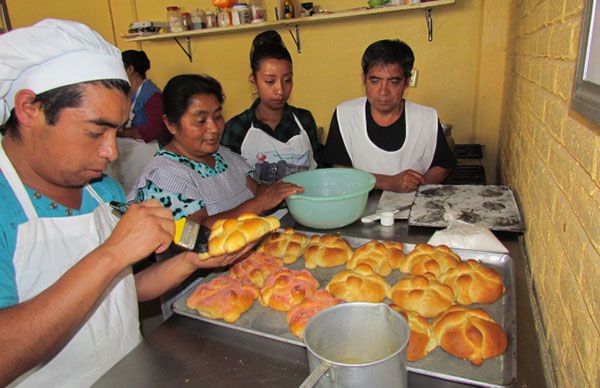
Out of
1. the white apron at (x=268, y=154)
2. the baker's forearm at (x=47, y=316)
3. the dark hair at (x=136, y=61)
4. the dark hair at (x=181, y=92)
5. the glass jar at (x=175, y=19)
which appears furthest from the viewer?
the glass jar at (x=175, y=19)

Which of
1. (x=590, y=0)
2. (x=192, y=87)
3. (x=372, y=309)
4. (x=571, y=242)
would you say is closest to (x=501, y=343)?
(x=571, y=242)

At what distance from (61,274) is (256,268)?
592mm

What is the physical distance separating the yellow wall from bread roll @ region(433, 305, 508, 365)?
2.97 metres

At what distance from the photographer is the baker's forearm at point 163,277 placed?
1450 mm

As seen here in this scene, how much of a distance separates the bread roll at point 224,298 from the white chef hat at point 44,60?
0.70m

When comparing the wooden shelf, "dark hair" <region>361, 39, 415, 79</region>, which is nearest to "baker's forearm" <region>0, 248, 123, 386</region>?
"dark hair" <region>361, 39, 415, 79</region>

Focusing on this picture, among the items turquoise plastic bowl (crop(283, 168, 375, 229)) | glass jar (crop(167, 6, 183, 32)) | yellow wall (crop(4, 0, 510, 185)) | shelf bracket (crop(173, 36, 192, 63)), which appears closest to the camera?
turquoise plastic bowl (crop(283, 168, 375, 229))

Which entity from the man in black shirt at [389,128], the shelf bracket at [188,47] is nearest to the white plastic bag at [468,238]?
the man in black shirt at [389,128]

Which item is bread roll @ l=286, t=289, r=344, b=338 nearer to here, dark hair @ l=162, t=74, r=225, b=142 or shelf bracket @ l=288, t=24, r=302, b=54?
dark hair @ l=162, t=74, r=225, b=142

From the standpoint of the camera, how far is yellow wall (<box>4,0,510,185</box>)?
3613 mm

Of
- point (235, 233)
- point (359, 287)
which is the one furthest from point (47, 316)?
point (359, 287)

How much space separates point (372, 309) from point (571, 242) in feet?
1.57

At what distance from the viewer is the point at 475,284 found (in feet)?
4.09

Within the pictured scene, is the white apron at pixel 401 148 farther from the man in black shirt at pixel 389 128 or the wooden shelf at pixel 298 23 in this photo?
the wooden shelf at pixel 298 23
